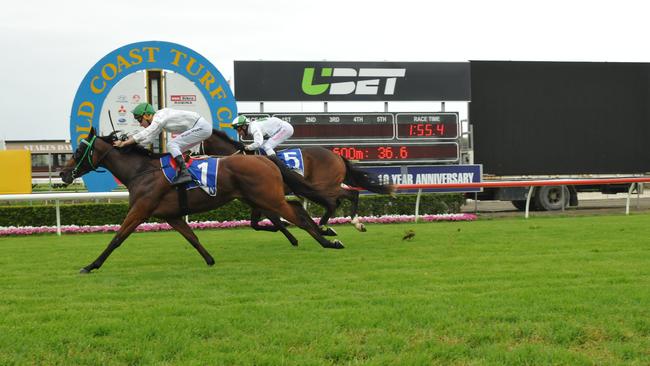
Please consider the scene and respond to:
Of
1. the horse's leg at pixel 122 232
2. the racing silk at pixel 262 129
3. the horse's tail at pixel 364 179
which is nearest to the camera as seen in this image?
the horse's leg at pixel 122 232

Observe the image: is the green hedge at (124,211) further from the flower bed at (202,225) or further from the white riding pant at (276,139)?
the white riding pant at (276,139)

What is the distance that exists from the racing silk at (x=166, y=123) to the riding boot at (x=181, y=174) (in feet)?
1.00

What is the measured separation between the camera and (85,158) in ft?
19.9

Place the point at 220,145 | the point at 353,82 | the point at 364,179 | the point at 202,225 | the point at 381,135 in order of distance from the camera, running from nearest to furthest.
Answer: the point at 220,145 < the point at 364,179 < the point at 202,225 < the point at 381,135 < the point at 353,82

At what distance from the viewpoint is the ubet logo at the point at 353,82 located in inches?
549

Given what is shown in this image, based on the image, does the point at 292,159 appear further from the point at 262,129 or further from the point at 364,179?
the point at 364,179

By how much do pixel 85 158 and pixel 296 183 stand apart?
75.6 inches

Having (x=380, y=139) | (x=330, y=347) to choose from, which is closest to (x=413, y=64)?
(x=380, y=139)

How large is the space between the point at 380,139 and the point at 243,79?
9.81ft

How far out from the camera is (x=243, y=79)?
13.7m

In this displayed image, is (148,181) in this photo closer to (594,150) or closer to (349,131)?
(349,131)

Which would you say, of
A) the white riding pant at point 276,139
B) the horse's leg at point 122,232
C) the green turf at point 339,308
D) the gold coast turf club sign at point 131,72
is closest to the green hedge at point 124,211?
the gold coast turf club sign at point 131,72

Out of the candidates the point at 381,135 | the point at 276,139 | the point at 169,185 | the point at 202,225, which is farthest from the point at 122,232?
the point at 381,135

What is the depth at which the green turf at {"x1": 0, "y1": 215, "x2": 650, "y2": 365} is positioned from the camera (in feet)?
9.55
